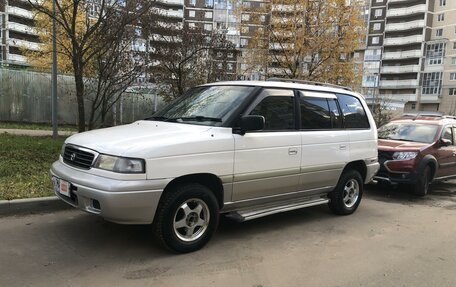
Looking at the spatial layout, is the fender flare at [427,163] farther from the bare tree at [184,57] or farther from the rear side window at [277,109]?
the bare tree at [184,57]

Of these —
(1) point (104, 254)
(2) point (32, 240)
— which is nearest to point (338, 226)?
(1) point (104, 254)

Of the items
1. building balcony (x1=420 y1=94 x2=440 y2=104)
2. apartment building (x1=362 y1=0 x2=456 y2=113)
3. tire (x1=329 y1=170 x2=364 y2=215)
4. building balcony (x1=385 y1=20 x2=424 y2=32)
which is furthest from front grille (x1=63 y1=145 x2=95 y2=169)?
building balcony (x1=385 y1=20 x2=424 y2=32)

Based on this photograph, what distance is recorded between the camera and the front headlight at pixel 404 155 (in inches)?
348

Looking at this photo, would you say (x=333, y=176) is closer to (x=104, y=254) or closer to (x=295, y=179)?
(x=295, y=179)

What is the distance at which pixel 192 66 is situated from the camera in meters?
18.3

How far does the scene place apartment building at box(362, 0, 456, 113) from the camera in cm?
8069

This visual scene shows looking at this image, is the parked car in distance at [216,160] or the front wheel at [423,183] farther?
the front wheel at [423,183]

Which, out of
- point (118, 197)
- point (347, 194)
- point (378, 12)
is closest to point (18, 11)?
point (347, 194)

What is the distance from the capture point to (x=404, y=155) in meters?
8.89

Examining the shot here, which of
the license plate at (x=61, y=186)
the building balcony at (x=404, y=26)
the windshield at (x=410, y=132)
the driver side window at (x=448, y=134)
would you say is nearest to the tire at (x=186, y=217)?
the license plate at (x=61, y=186)

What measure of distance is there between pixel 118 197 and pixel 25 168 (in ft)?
15.1

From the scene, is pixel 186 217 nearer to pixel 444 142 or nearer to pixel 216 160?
pixel 216 160

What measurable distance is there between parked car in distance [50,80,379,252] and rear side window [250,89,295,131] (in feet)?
0.05

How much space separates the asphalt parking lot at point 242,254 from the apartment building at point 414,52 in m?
76.2
